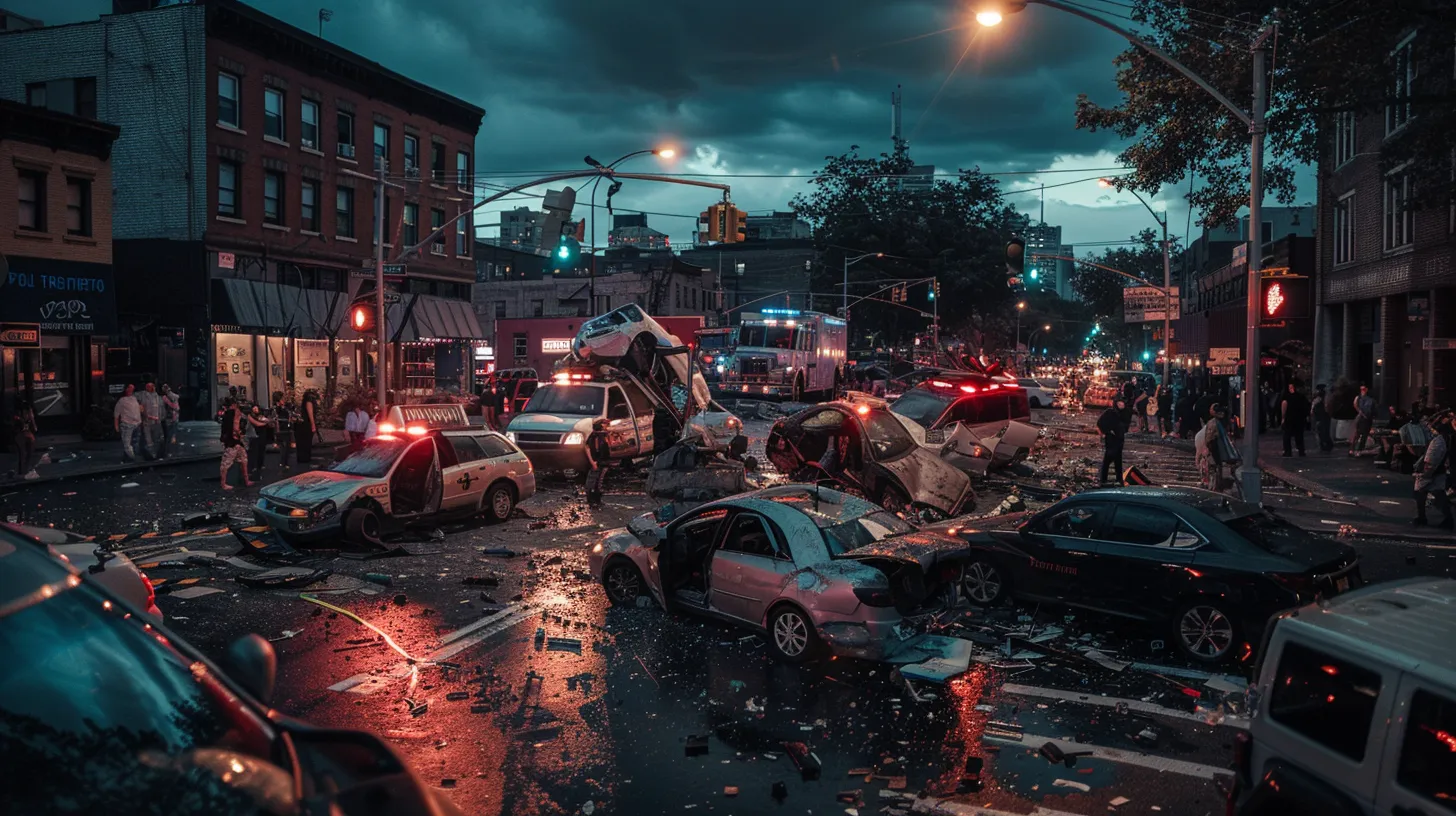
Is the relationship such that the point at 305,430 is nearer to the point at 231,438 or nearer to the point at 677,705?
the point at 231,438

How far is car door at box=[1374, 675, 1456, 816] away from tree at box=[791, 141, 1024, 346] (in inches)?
2669

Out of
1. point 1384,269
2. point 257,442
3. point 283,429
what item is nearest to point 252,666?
point 257,442

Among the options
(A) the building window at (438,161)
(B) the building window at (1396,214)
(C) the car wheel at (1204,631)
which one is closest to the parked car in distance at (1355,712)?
(C) the car wheel at (1204,631)

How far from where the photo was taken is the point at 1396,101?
2181cm

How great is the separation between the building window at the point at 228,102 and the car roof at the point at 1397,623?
3755cm

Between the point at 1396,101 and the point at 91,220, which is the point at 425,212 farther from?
the point at 1396,101

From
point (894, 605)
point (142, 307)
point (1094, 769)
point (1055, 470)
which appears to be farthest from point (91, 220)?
point (1094, 769)

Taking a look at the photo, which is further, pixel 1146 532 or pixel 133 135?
pixel 133 135

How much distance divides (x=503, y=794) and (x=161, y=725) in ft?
12.5

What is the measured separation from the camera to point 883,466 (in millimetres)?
17203

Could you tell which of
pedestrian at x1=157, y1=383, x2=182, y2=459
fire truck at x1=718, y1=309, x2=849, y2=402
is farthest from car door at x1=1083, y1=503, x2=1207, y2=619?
fire truck at x1=718, y1=309, x2=849, y2=402

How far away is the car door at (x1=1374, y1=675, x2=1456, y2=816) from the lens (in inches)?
156

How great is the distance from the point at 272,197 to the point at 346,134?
4.94 m

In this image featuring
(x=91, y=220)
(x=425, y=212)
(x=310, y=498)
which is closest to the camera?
(x=310, y=498)
